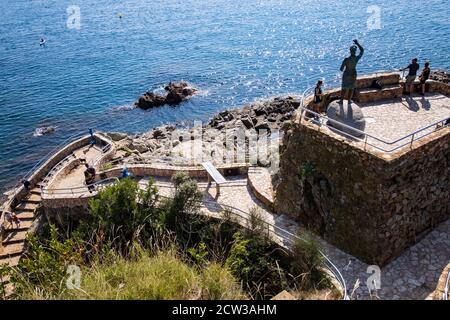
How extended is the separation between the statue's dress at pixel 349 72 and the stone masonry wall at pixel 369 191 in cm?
242

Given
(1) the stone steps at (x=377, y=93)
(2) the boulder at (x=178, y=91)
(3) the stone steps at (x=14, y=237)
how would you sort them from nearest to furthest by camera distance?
(1) the stone steps at (x=377, y=93), (3) the stone steps at (x=14, y=237), (2) the boulder at (x=178, y=91)

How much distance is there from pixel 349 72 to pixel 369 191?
5.10 m

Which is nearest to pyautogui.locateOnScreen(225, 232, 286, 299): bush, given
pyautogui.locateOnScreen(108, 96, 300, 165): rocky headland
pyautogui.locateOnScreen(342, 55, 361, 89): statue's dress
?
pyautogui.locateOnScreen(342, 55, 361, 89): statue's dress

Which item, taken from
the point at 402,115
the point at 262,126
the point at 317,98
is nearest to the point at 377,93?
the point at 402,115

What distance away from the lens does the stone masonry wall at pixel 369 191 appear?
13.3 metres

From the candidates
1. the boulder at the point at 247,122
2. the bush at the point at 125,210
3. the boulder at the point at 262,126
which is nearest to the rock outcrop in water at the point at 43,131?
the boulder at the point at 247,122

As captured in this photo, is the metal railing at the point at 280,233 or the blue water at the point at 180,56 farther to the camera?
the blue water at the point at 180,56

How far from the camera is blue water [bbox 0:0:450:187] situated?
45.0m

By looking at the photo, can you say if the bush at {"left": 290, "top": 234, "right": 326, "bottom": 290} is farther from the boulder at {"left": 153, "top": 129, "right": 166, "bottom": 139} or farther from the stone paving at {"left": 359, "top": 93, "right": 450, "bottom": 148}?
the boulder at {"left": 153, "top": 129, "right": 166, "bottom": 139}

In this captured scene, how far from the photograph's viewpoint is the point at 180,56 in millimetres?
62656

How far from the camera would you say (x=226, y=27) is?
76188mm

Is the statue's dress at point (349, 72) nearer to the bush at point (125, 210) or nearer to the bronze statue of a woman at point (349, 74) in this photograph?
the bronze statue of a woman at point (349, 74)

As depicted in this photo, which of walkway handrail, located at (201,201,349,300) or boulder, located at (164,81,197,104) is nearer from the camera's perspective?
walkway handrail, located at (201,201,349,300)

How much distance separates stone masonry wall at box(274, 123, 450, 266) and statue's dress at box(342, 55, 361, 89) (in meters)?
2.42
